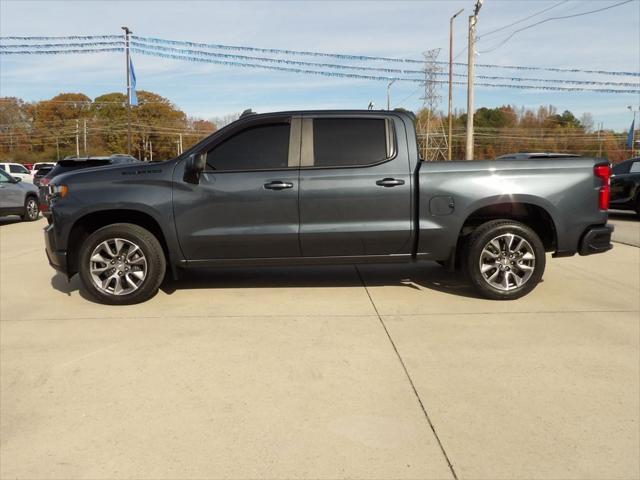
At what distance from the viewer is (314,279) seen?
6.32 meters

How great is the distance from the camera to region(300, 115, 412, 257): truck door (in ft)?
17.1

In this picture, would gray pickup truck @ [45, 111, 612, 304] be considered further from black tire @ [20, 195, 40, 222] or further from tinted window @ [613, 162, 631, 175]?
black tire @ [20, 195, 40, 222]

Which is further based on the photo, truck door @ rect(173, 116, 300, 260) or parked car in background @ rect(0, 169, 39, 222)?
parked car in background @ rect(0, 169, 39, 222)

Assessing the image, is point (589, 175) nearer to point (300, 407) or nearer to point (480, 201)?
point (480, 201)

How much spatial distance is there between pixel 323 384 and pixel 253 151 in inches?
107

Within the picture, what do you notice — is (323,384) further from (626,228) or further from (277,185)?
(626,228)

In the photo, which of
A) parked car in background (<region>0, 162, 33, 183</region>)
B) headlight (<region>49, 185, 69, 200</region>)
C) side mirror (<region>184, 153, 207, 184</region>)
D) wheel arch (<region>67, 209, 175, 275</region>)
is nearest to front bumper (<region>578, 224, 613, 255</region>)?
side mirror (<region>184, 153, 207, 184</region>)

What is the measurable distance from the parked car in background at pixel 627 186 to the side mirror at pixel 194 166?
12150 millimetres

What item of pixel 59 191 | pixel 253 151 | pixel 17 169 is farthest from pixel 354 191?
pixel 17 169

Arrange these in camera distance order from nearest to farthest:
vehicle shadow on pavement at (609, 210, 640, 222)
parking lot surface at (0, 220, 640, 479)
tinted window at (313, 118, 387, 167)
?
parking lot surface at (0, 220, 640, 479) < tinted window at (313, 118, 387, 167) < vehicle shadow on pavement at (609, 210, 640, 222)

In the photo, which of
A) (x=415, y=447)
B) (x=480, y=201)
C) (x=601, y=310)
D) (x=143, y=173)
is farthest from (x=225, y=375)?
(x=601, y=310)

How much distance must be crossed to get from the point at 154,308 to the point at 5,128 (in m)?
95.8

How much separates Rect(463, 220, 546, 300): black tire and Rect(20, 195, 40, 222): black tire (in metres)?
12.8

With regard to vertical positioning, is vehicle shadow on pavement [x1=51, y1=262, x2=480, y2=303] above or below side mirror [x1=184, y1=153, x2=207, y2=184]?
below
